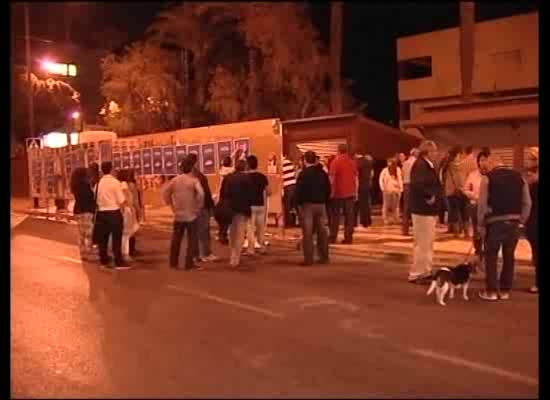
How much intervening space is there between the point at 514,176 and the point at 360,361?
10.9ft

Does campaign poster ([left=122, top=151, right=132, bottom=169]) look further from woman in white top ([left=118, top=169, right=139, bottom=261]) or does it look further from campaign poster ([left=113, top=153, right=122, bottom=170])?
woman in white top ([left=118, top=169, right=139, bottom=261])

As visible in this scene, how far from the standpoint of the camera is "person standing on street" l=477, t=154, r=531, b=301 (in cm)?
791

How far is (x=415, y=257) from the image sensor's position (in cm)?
908

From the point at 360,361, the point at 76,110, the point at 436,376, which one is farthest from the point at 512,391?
the point at 76,110

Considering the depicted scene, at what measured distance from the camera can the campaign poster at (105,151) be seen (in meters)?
13.2

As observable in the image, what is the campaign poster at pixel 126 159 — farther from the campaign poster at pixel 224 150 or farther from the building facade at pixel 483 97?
the building facade at pixel 483 97

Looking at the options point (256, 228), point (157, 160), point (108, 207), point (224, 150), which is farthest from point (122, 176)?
point (157, 160)

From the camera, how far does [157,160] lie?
15781mm

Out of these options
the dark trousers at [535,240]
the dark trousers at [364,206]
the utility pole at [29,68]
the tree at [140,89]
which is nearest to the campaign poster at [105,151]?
the tree at [140,89]

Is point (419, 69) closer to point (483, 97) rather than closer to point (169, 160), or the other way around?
point (483, 97)

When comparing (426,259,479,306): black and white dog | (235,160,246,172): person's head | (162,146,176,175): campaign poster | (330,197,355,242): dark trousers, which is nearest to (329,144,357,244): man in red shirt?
(330,197,355,242): dark trousers

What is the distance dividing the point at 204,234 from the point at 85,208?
1.92 metres

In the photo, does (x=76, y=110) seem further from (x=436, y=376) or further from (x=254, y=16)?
(x=436, y=376)

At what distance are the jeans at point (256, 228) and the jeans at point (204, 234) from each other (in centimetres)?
68
